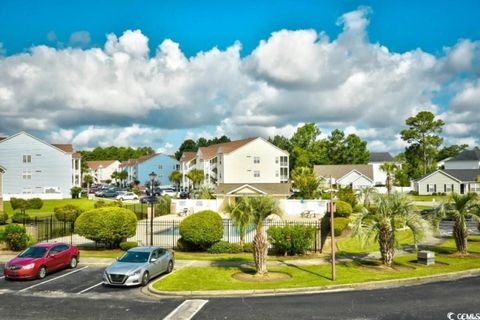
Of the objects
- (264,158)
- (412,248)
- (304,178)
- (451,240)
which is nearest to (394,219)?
(412,248)

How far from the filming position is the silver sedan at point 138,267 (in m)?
18.5

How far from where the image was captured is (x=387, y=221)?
68.7 feet

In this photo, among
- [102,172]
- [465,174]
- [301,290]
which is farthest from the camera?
[102,172]

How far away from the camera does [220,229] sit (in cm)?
2788

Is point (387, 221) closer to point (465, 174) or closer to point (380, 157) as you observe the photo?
point (465, 174)

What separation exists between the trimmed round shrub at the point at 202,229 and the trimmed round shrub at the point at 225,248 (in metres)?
0.36

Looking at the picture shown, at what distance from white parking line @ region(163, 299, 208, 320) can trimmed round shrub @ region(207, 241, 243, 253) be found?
10791 mm

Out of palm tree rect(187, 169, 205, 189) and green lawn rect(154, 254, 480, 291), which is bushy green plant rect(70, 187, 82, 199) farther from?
green lawn rect(154, 254, 480, 291)

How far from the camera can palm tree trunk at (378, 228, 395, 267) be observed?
69.1ft

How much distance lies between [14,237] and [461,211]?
26.4m

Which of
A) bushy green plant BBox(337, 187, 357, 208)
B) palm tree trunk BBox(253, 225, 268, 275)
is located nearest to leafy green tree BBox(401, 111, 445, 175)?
bushy green plant BBox(337, 187, 357, 208)

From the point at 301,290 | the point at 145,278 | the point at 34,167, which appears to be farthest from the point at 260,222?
the point at 34,167

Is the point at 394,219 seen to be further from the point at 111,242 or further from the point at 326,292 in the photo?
the point at 111,242

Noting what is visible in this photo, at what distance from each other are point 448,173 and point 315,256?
66.4m
